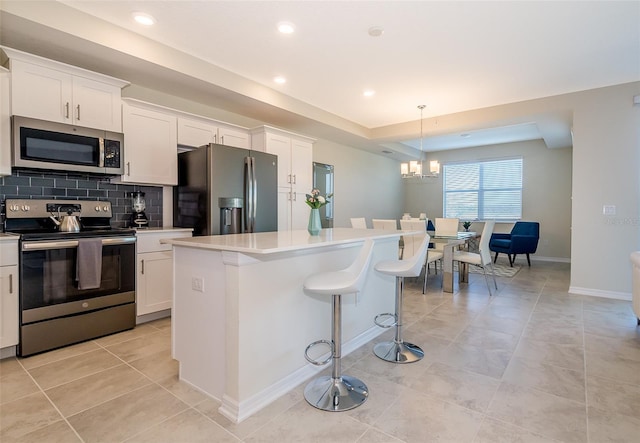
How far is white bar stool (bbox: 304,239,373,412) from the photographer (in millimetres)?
1858

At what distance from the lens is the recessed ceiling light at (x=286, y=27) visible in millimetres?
2746

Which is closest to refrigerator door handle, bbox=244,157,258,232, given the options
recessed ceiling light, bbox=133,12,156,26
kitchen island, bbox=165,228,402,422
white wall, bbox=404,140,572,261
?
recessed ceiling light, bbox=133,12,156,26

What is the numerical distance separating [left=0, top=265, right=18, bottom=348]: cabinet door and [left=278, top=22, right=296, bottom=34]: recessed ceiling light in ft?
9.17

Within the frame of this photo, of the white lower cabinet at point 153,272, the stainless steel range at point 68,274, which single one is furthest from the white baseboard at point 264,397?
the stainless steel range at point 68,274

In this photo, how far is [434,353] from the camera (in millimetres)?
2557

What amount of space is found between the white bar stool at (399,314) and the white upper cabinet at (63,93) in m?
2.85

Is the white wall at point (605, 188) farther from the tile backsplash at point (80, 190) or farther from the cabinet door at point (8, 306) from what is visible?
the cabinet door at point (8, 306)

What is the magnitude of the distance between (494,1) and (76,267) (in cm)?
387

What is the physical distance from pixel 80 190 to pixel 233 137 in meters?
1.74

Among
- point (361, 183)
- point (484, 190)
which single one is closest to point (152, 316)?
point (361, 183)

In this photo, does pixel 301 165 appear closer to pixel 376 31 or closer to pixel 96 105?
pixel 376 31

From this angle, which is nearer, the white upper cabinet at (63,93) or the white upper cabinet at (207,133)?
the white upper cabinet at (63,93)

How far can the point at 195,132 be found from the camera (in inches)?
→ 148

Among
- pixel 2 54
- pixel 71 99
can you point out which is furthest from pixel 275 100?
pixel 2 54
